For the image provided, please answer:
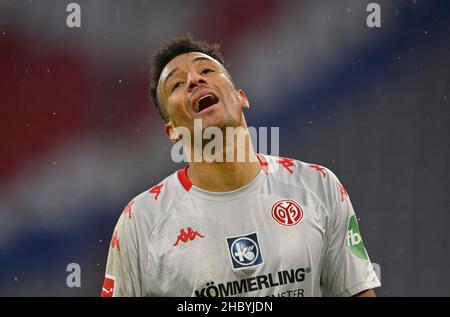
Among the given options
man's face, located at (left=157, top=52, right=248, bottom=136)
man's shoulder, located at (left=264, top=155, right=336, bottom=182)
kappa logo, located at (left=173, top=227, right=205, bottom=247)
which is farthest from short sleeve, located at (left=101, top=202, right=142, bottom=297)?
man's shoulder, located at (left=264, top=155, right=336, bottom=182)

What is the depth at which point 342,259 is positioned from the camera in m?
2.31

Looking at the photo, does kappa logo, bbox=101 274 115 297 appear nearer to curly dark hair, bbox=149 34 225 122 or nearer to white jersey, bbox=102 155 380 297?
white jersey, bbox=102 155 380 297

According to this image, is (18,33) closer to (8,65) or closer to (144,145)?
(8,65)

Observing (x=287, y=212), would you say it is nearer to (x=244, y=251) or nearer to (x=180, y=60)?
(x=244, y=251)

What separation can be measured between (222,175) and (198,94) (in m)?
0.29

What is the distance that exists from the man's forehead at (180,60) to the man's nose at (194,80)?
0.22 ft

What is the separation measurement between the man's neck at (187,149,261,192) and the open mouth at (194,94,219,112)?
0.20 meters

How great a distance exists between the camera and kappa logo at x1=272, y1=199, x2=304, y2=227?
2268mm

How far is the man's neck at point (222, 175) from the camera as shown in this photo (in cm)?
231

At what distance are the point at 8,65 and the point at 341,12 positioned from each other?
1.73m

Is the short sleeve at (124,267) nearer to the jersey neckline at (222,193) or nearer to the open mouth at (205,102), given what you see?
the jersey neckline at (222,193)

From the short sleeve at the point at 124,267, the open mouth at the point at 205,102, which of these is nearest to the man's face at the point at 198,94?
the open mouth at the point at 205,102

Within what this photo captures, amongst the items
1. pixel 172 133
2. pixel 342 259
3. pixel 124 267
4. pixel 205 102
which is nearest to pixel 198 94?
pixel 205 102
